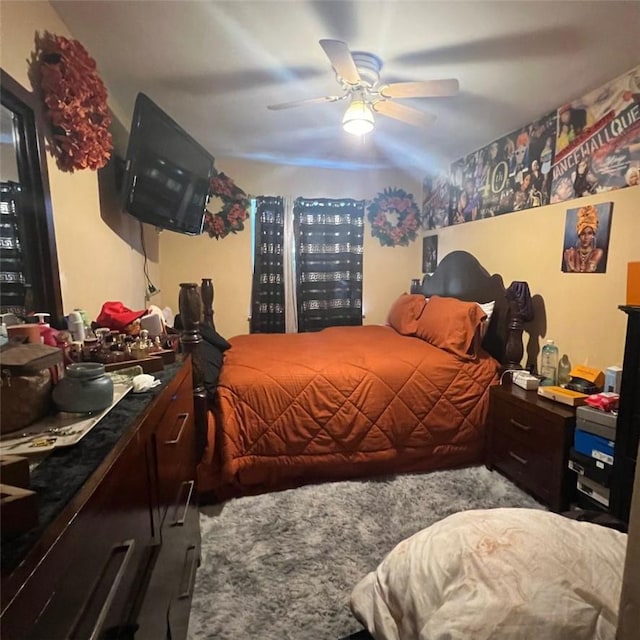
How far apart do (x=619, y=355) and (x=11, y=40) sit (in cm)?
305

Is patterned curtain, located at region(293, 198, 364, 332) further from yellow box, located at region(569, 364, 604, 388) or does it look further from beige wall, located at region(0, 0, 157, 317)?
yellow box, located at region(569, 364, 604, 388)

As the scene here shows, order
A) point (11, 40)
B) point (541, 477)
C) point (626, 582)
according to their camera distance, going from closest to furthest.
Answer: point (626, 582), point (11, 40), point (541, 477)

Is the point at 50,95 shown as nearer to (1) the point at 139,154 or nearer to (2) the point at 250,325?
(1) the point at 139,154

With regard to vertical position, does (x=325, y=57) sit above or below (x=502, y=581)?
above

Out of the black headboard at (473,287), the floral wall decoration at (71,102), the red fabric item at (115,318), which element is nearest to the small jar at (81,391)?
the red fabric item at (115,318)

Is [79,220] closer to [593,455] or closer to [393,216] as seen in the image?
[593,455]

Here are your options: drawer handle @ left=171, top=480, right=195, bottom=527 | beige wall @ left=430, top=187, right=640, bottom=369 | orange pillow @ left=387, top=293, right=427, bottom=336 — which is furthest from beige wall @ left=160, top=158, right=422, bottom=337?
drawer handle @ left=171, top=480, right=195, bottom=527

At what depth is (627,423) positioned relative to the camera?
1629mm

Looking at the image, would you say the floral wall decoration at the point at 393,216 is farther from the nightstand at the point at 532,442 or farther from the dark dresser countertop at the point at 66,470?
the dark dresser countertop at the point at 66,470

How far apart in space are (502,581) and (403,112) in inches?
86.3

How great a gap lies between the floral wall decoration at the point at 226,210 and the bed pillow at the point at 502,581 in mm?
3411

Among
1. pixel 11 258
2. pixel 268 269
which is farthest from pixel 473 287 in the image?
pixel 11 258

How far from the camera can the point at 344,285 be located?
4207mm

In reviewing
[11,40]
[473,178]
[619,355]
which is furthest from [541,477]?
[11,40]
